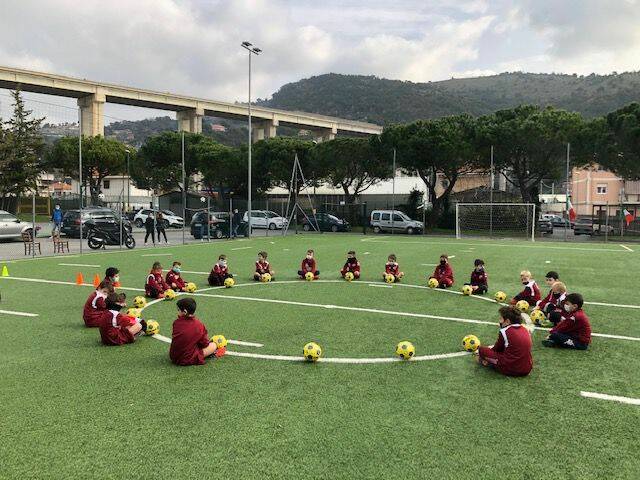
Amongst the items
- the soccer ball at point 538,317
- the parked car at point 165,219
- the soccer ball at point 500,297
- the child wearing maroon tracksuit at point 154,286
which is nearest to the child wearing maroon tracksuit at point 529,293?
the soccer ball at point 500,297

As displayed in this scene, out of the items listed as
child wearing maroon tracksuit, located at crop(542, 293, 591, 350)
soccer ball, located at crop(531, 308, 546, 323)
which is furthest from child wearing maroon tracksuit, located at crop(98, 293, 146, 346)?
soccer ball, located at crop(531, 308, 546, 323)

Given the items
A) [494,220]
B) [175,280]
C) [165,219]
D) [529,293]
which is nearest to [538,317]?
[529,293]

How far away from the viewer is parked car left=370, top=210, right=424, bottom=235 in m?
39.7

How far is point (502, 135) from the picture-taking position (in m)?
39.2

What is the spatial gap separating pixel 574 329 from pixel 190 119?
276ft

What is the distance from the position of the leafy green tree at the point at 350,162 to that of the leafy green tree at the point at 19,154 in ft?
89.6

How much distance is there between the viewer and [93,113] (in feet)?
229

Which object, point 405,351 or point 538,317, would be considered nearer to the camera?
point 405,351

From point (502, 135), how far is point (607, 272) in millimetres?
24546

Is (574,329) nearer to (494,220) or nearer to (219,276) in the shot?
(219,276)

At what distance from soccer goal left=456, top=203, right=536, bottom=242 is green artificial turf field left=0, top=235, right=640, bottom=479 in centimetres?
2703

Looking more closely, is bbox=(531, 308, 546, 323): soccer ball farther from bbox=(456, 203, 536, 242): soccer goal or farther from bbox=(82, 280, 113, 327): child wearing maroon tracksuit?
bbox=(456, 203, 536, 242): soccer goal

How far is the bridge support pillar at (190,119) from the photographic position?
8425cm

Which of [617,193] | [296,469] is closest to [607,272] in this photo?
[296,469]
